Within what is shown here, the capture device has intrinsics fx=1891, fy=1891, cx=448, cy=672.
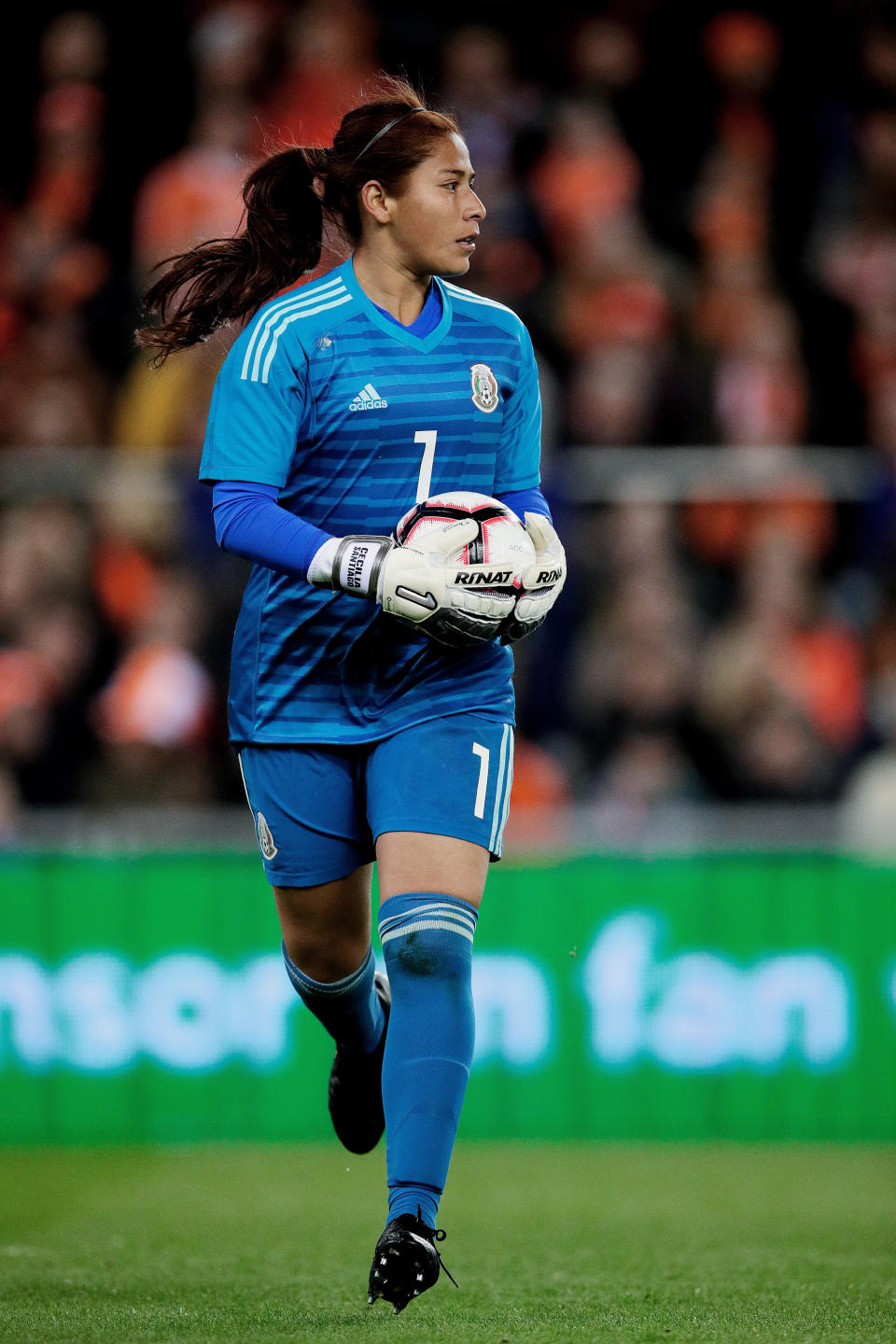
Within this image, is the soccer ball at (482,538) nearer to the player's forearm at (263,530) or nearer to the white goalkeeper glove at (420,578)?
the white goalkeeper glove at (420,578)

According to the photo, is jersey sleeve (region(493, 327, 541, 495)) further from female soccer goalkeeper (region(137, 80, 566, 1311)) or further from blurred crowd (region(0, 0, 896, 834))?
blurred crowd (region(0, 0, 896, 834))

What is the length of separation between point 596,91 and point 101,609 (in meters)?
4.29

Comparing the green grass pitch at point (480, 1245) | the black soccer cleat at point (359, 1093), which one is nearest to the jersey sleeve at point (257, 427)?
the black soccer cleat at point (359, 1093)

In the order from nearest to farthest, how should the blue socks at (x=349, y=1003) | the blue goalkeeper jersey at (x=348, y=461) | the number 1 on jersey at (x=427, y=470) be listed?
the blue goalkeeper jersey at (x=348, y=461), the number 1 on jersey at (x=427, y=470), the blue socks at (x=349, y=1003)

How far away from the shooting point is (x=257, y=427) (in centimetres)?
397

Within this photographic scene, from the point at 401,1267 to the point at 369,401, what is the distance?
1771 mm

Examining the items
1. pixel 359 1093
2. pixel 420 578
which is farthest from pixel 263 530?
pixel 359 1093

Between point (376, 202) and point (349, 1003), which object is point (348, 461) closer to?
point (376, 202)

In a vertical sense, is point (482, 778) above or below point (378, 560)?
below

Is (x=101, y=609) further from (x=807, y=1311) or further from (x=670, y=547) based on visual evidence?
(x=807, y=1311)

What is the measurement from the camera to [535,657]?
8344 millimetres

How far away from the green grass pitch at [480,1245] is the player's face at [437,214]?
2254 millimetres

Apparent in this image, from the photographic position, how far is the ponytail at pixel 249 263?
438 centimetres

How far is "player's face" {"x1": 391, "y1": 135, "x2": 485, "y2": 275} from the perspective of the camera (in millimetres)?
4125
